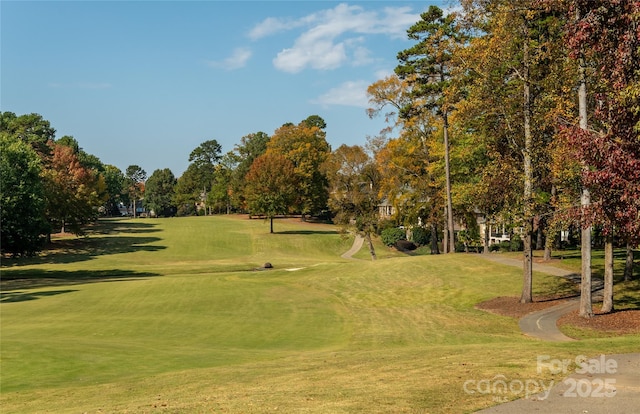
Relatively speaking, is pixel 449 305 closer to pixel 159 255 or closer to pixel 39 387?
pixel 39 387

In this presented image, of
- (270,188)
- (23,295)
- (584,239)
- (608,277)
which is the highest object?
(270,188)

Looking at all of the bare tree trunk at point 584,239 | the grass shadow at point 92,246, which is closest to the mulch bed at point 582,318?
the bare tree trunk at point 584,239

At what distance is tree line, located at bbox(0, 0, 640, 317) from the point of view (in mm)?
19266

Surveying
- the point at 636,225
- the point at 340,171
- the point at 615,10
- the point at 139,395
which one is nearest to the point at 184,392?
the point at 139,395

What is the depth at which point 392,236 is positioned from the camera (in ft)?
278

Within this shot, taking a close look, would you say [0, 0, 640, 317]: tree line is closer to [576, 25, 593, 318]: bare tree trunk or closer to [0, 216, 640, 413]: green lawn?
[576, 25, 593, 318]: bare tree trunk

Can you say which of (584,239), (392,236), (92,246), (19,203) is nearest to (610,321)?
(584,239)

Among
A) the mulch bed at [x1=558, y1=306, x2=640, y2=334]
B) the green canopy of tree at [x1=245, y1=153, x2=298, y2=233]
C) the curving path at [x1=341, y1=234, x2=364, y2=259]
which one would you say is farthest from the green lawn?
the green canopy of tree at [x1=245, y1=153, x2=298, y2=233]

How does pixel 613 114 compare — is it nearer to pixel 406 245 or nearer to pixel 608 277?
pixel 608 277

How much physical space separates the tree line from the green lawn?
5.41 metres

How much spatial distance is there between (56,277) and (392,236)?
49.4 m

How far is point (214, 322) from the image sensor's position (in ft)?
90.1

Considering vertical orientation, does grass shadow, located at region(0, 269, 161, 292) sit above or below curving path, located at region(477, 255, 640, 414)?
below

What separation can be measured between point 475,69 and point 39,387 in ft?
77.9
